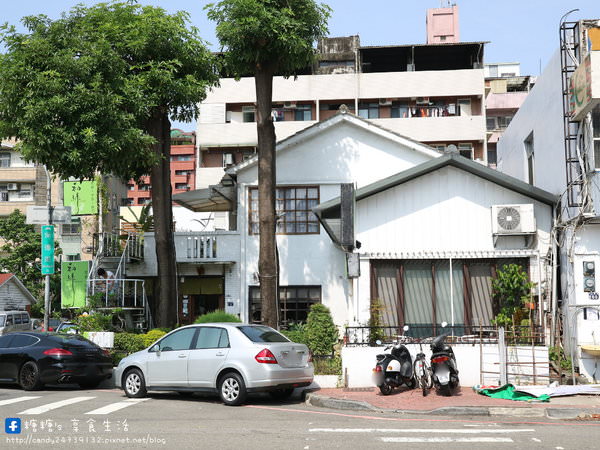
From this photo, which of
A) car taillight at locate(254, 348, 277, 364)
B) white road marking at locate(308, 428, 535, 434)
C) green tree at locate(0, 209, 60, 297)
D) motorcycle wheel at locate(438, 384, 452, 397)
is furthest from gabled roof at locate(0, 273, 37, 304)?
white road marking at locate(308, 428, 535, 434)

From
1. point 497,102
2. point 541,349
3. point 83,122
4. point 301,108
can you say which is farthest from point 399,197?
point 497,102

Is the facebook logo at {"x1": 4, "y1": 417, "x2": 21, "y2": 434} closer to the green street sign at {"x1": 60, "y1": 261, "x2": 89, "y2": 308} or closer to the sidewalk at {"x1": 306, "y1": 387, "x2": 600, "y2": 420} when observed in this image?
the sidewalk at {"x1": 306, "y1": 387, "x2": 600, "y2": 420}

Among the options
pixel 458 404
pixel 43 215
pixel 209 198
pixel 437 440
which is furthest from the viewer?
pixel 209 198

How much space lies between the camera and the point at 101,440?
29.9 ft

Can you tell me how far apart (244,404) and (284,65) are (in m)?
10.7

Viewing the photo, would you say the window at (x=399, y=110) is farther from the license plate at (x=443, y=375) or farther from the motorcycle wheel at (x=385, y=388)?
the license plate at (x=443, y=375)

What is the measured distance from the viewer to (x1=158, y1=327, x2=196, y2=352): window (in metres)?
13.8

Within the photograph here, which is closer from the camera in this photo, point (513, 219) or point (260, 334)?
point (260, 334)

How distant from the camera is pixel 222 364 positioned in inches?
512

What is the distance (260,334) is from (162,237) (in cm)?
955

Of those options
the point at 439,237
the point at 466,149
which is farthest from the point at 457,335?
the point at 466,149

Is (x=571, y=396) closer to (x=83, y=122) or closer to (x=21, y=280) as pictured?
(x=83, y=122)

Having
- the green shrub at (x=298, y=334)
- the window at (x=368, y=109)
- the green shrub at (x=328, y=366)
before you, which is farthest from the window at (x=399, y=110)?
the green shrub at (x=328, y=366)

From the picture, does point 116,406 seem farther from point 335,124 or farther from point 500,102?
point 500,102
